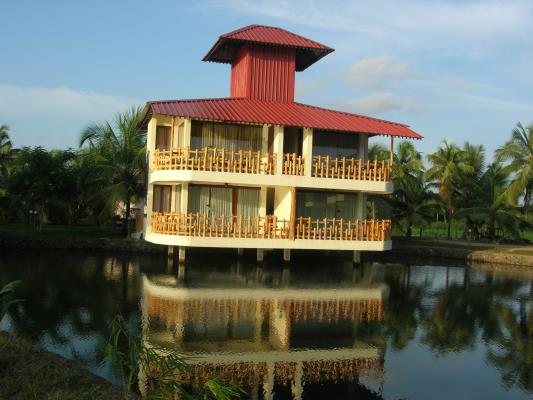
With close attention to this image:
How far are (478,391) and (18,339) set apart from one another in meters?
6.90

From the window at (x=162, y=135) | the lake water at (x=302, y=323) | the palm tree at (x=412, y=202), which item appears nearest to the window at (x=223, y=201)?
the lake water at (x=302, y=323)

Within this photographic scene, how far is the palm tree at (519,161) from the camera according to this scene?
101ft

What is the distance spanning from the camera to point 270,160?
2128cm

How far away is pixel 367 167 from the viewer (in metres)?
22.2

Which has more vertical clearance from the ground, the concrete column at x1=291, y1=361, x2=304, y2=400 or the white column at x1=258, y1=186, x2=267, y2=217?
the white column at x1=258, y1=186, x2=267, y2=217

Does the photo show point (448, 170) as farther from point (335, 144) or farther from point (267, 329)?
point (267, 329)

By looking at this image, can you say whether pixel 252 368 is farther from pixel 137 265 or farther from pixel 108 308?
pixel 137 265

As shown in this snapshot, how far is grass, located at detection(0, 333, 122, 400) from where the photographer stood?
6348 mm

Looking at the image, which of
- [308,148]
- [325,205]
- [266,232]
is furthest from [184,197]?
[325,205]

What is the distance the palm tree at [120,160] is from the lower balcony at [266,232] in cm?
366

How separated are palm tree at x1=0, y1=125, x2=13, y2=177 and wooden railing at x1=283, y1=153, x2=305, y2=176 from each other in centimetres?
2156

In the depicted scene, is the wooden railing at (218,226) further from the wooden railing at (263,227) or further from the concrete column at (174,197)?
the concrete column at (174,197)

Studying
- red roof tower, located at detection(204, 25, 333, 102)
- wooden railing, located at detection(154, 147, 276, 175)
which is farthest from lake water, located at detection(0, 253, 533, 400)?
red roof tower, located at detection(204, 25, 333, 102)

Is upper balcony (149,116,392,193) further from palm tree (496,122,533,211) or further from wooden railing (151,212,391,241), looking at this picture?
palm tree (496,122,533,211)
